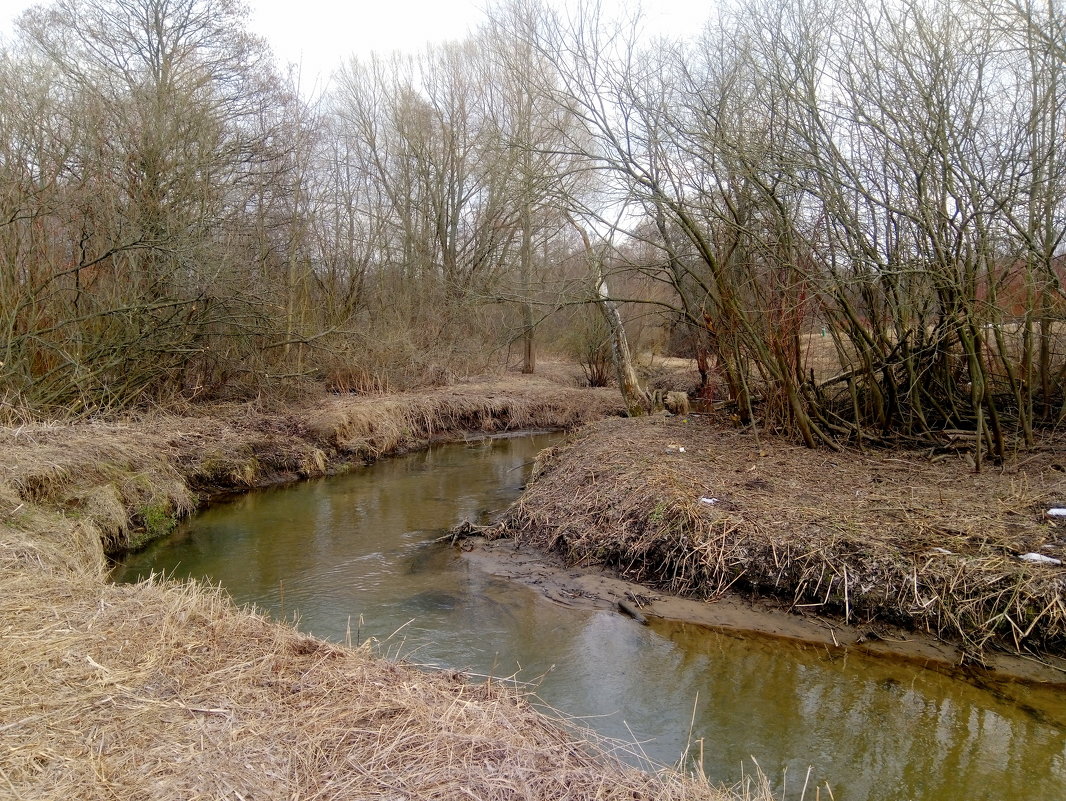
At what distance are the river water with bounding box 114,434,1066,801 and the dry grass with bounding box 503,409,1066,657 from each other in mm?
565

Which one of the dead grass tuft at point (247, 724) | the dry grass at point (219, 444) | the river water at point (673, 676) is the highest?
the dry grass at point (219, 444)

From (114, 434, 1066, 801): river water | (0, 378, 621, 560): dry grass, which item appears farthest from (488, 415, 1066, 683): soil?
(0, 378, 621, 560): dry grass

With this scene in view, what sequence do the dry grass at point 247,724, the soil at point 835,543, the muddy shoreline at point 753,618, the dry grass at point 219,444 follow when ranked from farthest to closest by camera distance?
the dry grass at point 219,444, the soil at point 835,543, the muddy shoreline at point 753,618, the dry grass at point 247,724

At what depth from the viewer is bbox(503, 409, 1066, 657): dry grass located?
5.29 metres

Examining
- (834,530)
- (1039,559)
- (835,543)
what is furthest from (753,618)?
(1039,559)

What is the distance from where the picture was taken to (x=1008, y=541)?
5.64 m

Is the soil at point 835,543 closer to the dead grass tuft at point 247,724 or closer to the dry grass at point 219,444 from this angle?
the dead grass tuft at point 247,724

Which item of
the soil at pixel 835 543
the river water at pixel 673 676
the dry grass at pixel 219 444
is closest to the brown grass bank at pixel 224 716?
the river water at pixel 673 676

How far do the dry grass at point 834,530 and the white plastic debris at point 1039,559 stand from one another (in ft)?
0.27

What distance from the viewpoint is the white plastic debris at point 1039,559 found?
5.29 meters

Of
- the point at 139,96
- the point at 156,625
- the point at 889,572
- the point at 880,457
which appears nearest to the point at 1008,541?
the point at 889,572

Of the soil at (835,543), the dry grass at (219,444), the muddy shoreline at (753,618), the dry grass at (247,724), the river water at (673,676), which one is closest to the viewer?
the dry grass at (247,724)

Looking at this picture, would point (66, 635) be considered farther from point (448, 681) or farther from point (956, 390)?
point (956, 390)

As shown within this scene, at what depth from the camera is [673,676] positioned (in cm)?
523
